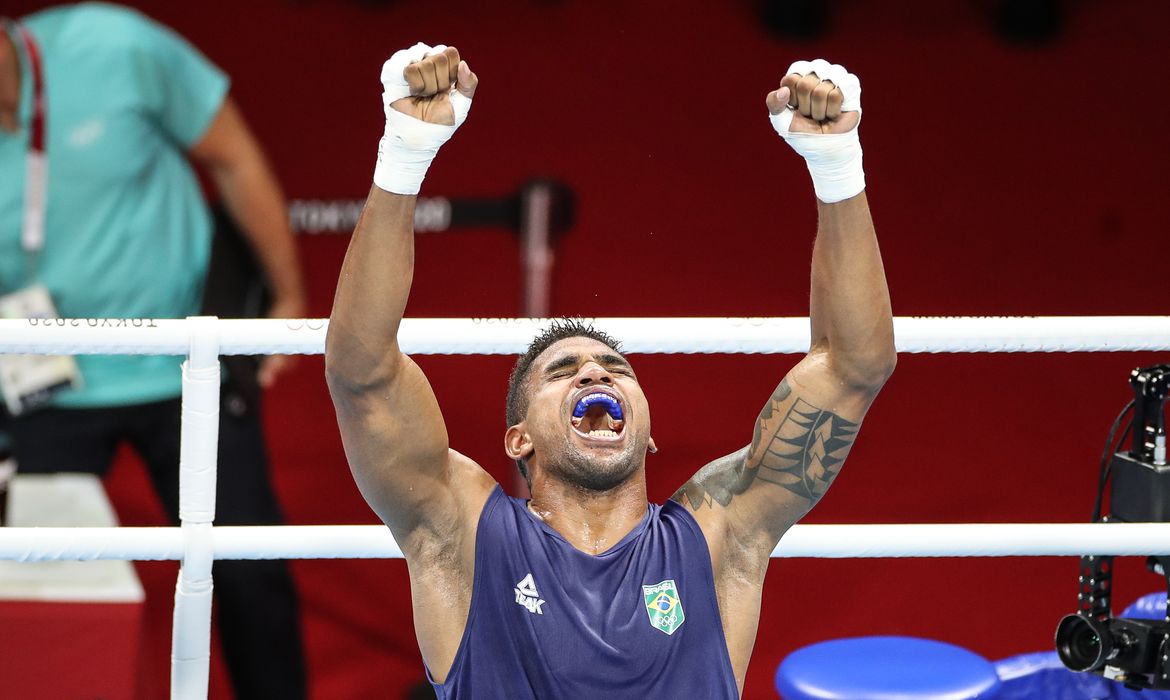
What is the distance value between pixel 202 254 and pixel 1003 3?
308 centimetres

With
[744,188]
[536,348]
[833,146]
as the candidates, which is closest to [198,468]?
[536,348]

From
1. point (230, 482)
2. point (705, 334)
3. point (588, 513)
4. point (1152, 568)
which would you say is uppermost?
point (705, 334)

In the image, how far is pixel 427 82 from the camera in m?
1.94

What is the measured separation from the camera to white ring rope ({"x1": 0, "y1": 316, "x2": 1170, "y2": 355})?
224 cm

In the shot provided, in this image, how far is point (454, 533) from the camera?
2.11 m

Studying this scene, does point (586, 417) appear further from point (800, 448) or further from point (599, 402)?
point (800, 448)

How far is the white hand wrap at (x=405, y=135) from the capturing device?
1.95 metres

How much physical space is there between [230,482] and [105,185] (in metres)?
0.71

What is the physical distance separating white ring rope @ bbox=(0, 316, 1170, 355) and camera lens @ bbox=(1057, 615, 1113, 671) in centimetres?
42

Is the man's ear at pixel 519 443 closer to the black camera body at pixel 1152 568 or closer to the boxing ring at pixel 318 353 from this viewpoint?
the boxing ring at pixel 318 353

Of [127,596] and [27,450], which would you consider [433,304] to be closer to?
[27,450]

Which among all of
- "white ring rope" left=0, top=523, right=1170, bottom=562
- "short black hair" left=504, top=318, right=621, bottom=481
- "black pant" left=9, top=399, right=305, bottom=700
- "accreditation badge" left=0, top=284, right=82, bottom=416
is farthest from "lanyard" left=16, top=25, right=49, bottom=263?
"short black hair" left=504, top=318, right=621, bottom=481

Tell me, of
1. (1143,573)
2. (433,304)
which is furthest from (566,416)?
(433,304)

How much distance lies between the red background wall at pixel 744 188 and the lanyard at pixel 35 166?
1.23m
